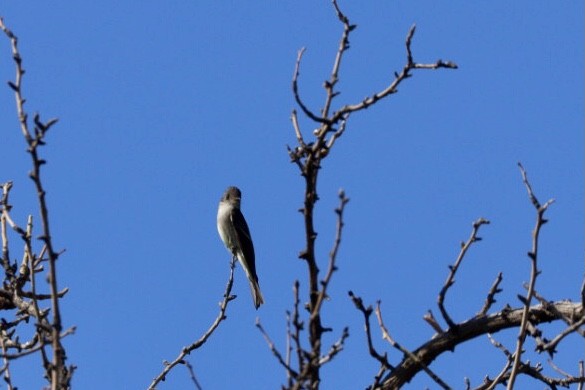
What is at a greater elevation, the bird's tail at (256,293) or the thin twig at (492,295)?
the bird's tail at (256,293)

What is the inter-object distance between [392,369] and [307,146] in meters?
1.16

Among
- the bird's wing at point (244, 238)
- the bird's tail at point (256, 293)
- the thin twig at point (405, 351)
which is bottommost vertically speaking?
the thin twig at point (405, 351)

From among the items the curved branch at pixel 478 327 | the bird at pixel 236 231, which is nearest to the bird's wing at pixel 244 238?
the bird at pixel 236 231

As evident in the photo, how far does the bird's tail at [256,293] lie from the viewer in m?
10.6

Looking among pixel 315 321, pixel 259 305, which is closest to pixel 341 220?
Answer: pixel 315 321

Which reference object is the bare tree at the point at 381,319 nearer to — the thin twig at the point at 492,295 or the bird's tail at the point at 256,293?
the thin twig at the point at 492,295

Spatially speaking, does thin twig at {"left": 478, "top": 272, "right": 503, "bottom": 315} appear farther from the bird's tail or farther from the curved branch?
the bird's tail

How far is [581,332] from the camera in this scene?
4.46 metres

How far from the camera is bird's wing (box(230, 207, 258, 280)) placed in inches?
453

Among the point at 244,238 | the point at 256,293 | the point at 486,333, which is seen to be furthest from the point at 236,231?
the point at 486,333

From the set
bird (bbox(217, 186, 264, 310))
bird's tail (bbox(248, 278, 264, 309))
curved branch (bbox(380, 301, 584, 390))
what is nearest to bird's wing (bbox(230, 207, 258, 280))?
bird (bbox(217, 186, 264, 310))

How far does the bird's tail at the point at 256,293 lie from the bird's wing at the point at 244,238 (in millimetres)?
185

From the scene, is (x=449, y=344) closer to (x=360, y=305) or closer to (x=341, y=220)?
(x=360, y=305)

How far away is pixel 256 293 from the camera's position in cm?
1084
